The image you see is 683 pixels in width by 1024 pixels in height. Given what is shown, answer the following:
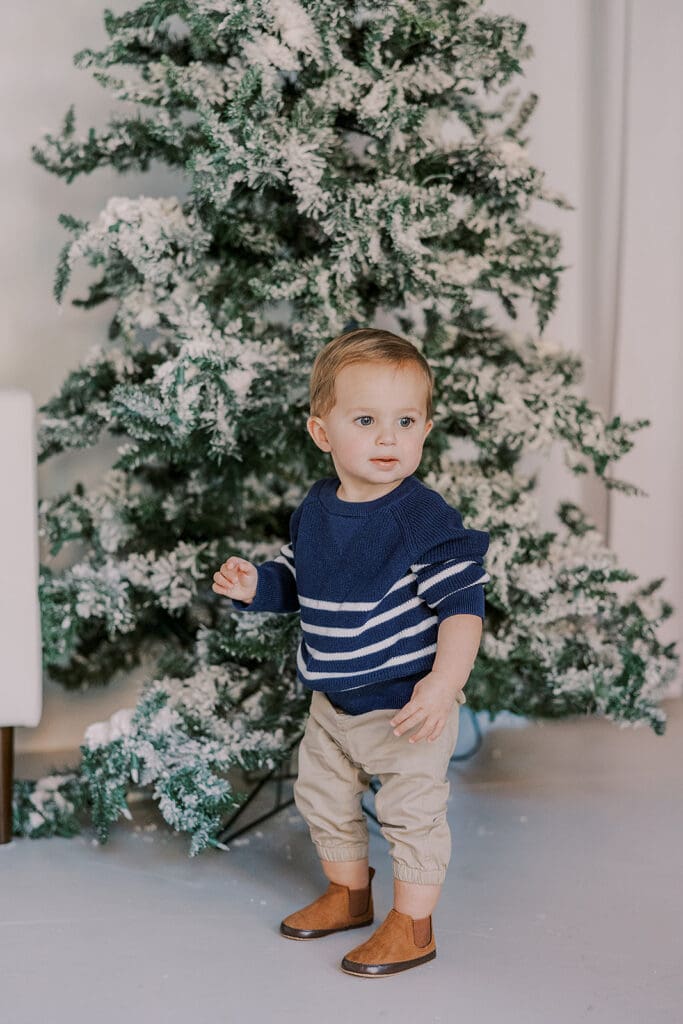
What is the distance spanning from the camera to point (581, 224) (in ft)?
7.75

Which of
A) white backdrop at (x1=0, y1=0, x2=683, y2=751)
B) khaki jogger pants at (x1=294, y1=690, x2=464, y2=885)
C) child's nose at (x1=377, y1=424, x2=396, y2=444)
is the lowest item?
khaki jogger pants at (x1=294, y1=690, x2=464, y2=885)

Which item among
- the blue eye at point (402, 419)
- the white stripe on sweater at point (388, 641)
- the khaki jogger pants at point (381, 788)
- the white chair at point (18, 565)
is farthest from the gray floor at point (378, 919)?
the blue eye at point (402, 419)

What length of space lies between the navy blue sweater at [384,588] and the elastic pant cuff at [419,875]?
0.62ft


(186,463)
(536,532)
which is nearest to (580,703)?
(536,532)

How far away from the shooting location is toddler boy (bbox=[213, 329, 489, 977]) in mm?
1310

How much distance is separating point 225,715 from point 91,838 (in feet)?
0.91

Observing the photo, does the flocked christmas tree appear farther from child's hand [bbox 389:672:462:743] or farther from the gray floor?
child's hand [bbox 389:672:462:743]

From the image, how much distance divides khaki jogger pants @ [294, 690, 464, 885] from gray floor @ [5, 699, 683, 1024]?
12 cm

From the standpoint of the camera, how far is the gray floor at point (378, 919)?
1.25m

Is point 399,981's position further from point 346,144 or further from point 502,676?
point 346,144

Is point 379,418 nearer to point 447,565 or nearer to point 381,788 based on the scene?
point 447,565

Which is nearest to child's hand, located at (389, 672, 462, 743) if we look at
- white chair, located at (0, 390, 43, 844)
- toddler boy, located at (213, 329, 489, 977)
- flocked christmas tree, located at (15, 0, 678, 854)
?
toddler boy, located at (213, 329, 489, 977)

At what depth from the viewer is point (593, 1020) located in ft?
3.98

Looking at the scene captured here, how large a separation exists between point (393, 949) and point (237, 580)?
471mm
